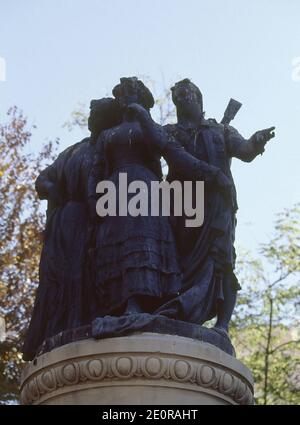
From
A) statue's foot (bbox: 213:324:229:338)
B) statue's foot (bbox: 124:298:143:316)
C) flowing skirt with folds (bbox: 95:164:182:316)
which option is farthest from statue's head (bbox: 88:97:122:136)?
statue's foot (bbox: 213:324:229:338)

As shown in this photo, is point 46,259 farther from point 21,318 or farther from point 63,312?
point 21,318

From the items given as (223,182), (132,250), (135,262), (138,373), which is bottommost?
(138,373)

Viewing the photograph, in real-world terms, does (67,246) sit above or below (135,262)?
above

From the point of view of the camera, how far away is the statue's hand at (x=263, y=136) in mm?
8391

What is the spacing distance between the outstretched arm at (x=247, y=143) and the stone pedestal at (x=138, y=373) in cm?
193

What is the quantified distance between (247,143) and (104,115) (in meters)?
1.36

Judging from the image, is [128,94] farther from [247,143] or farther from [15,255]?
[15,255]

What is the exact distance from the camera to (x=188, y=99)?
8.88 metres

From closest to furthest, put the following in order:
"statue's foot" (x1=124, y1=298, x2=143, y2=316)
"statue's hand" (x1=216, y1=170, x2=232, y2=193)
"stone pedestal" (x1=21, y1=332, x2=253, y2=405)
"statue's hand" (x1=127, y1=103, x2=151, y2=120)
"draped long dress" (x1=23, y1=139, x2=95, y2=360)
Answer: "stone pedestal" (x1=21, y1=332, x2=253, y2=405) → "statue's foot" (x1=124, y1=298, x2=143, y2=316) → "draped long dress" (x1=23, y1=139, x2=95, y2=360) → "statue's hand" (x1=216, y1=170, x2=232, y2=193) → "statue's hand" (x1=127, y1=103, x2=151, y2=120)

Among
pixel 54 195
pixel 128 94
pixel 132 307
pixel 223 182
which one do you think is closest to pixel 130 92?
pixel 128 94

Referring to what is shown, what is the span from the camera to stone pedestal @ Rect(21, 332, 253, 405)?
7062 mm

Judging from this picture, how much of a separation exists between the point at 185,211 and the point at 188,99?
1181 mm

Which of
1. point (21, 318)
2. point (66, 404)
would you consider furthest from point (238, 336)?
point (66, 404)

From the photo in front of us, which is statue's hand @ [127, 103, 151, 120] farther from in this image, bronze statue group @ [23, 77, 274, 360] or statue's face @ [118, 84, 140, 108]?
statue's face @ [118, 84, 140, 108]
